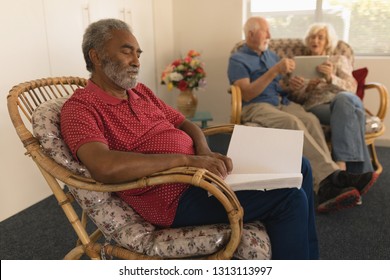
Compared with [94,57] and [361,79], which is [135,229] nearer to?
[94,57]

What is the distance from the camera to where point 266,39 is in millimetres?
2438

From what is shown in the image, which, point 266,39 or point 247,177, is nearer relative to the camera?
point 247,177

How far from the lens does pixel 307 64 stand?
7.93 feet

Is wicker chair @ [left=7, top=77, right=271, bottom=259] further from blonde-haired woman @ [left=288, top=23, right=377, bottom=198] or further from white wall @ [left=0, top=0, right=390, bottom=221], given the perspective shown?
blonde-haired woman @ [left=288, top=23, right=377, bottom=198]

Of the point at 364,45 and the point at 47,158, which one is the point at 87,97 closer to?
the point at 47,158

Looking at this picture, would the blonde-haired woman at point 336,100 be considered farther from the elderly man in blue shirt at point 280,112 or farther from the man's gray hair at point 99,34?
the man's gray hair at point 99,34

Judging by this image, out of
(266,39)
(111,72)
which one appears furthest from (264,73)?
(111,72)

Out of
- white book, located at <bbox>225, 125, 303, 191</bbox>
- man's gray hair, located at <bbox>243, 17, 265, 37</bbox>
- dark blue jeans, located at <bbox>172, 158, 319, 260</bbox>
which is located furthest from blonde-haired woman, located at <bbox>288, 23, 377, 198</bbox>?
dark blue jeans, located at <bbox>172, 158, 319, 260</bbox>

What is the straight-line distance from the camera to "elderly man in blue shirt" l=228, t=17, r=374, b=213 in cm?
204

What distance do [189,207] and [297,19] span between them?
2.85 m

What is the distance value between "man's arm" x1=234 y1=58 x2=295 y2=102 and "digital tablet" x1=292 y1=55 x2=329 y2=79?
203 mm
